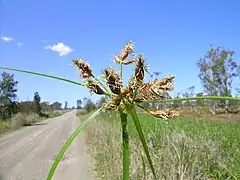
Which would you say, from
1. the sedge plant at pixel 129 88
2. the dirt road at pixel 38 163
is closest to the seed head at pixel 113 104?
the sedge plant at pixel 129 88

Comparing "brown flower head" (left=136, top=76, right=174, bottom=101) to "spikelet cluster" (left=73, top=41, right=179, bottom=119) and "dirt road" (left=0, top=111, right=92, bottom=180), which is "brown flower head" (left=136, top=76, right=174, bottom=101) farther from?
"dirt road" (left=0, top=111, right=92, bottom=180)

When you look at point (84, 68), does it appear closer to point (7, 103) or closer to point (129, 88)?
point (129, 88)

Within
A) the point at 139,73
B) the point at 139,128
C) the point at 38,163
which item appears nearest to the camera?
the point at 139,128

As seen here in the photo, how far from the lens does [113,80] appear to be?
2.19ft

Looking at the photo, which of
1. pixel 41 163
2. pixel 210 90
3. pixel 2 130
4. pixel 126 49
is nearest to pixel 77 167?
pixel 41 163

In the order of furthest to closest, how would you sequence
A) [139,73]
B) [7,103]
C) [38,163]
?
1. [7,103]
2. [38,163]
3. [139,73]

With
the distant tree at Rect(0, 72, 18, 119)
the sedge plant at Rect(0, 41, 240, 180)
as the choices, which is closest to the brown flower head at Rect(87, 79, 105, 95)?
the sedge plant at Rect(0, 41, 240, 180)

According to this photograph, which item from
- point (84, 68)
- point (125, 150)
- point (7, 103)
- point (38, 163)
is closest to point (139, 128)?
point (125, 150)

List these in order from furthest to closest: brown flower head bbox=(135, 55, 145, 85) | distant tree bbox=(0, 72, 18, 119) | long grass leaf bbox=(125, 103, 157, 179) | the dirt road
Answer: distant tree bbox=(0, 72, 18, 119) → the dirt road → brown flower head bbox=(135, 55, 145, 85) → long grass leaf bbox=(125, 103, 157, 179)

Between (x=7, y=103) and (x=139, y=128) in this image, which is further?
(x=7, y=103)

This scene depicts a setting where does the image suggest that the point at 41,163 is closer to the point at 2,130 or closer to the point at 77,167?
the point at 77,167

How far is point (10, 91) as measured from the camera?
33156mm

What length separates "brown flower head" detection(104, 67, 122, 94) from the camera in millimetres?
657

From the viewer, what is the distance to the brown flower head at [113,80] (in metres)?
0.66
